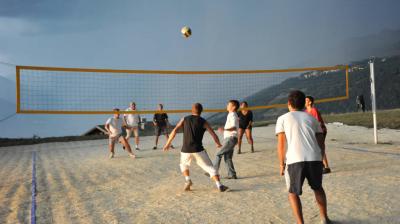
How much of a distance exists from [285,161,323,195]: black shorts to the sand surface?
0.77 meters

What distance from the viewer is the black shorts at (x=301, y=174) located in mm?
4121

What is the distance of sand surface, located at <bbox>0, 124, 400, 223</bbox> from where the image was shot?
16.8 ft

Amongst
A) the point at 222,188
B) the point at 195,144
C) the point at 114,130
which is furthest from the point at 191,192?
the point at 114,130

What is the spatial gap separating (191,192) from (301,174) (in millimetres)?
2826

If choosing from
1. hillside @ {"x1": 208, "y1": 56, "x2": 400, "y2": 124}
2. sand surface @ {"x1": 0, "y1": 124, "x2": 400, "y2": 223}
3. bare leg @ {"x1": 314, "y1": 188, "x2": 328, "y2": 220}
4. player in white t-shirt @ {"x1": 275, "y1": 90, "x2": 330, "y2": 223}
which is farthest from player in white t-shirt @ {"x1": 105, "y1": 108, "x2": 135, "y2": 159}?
hillside @ {"x1": 208, "y1": 56, "x2": 400, "y2": 124}

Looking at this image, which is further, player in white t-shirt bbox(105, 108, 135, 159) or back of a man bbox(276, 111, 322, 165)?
player in white t-shirt bbox(105, 108, 135, 159)

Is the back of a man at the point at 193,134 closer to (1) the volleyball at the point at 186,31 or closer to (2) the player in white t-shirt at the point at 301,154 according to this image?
(2) the player in white t-shirt at the point at 301,154

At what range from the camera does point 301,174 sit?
4125 millimetres

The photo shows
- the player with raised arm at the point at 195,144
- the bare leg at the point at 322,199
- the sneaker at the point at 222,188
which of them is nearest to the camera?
the bare leg at the point at 322,199

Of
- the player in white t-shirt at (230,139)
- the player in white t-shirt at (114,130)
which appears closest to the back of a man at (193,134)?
the player in white t-shirt at (230,139)

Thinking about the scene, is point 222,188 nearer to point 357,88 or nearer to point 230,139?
point 230,139

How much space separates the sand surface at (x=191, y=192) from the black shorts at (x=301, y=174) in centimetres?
77

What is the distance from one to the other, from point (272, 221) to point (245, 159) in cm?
552

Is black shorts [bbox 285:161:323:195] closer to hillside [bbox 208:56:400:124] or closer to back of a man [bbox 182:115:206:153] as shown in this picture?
back of a man [bbox 182:115:206:153]
